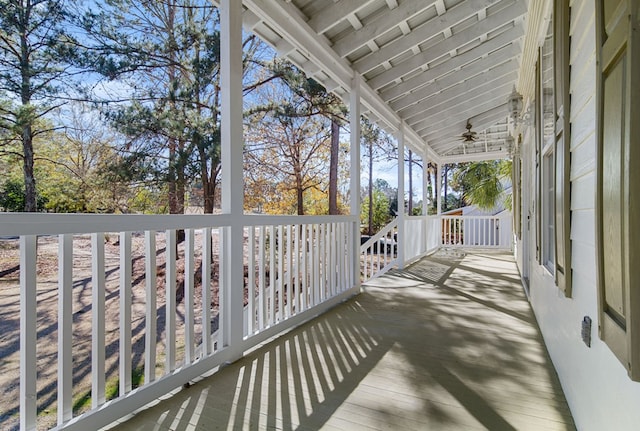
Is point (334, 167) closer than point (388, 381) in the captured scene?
No

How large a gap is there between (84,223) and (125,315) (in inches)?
20.6

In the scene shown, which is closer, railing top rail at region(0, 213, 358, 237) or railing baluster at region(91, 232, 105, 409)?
railing top rail at region(0, 213, 358, 237)

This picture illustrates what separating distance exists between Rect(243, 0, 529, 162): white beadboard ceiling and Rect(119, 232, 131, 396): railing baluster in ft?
6.79

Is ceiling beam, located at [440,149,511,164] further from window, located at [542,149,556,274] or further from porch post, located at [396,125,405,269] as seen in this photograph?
window, located at [542,149,556,274]

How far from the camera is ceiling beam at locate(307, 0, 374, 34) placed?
3.05 metres

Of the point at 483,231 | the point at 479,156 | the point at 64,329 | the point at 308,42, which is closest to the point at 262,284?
the point at 64,329

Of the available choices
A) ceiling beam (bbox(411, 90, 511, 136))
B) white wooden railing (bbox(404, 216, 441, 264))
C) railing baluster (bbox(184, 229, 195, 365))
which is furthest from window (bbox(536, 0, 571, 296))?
white wooden railing (bbox(404, 216, 441, 264))

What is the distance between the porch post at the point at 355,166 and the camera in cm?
424

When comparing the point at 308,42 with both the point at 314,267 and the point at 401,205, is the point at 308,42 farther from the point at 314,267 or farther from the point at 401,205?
the point at 401,205

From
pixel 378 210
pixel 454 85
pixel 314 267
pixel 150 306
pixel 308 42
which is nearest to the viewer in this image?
pixel 150 306

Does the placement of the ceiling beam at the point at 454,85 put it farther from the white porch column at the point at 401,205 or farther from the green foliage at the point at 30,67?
the green foliage at the point at 30,67

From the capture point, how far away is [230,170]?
Answer: 239cm

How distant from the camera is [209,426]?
166 centimetres

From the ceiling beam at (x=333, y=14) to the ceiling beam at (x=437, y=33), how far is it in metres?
0.98
